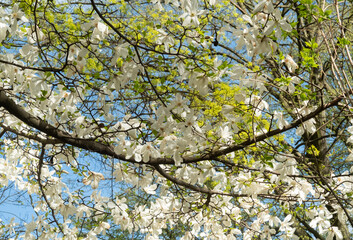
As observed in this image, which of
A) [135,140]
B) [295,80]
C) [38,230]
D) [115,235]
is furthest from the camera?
[115,235]

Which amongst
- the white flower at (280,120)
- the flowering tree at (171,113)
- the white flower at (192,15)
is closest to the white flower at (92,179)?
the flowering tree at (171,113)

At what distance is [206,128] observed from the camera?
2.73 metres

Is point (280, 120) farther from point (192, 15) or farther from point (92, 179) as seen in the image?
point (92, 179)

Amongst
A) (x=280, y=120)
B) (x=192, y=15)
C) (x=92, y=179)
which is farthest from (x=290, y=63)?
(x=92, y=179)

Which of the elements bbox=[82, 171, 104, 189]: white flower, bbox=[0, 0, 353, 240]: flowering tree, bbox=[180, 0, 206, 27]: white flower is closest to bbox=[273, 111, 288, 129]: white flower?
bbox=[0, 0, 353, 240]: flowering tree

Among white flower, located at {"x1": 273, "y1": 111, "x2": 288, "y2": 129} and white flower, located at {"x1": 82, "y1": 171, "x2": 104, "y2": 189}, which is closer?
white flower, located at {"x1": 273, "y1": 111, "x2": 288, "y2": 129}

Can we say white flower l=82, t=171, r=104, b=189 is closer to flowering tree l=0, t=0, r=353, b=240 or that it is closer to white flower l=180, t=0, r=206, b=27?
flowering tree l=0, t=0, r=353, b=240

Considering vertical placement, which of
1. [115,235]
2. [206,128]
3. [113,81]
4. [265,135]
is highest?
[115,235]

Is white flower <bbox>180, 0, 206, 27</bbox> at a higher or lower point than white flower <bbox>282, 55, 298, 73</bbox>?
higher

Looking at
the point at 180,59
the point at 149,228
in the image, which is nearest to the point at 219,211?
the point at 149,228

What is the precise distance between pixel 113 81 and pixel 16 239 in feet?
8.87

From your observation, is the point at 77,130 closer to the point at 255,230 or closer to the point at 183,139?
the point at 183,139

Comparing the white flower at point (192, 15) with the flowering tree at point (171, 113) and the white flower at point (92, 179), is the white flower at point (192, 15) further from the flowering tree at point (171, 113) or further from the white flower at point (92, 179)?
the white flower at point (92, 179)

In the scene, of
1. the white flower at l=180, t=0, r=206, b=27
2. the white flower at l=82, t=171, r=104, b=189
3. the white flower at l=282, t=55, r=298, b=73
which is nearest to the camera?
the white flower at l=180, t=0, r=206, b=27
